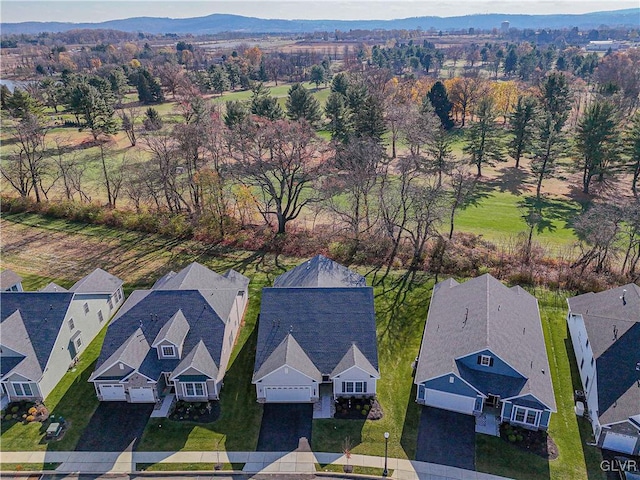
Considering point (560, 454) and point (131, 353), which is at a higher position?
point (131, 353)

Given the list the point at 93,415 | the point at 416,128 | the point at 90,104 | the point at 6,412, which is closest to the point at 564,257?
the point at 416,128

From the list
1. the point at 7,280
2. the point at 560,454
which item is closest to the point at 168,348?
the point at 7,280

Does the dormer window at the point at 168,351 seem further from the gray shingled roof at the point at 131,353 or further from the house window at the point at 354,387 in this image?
the house window at the point at 354,387

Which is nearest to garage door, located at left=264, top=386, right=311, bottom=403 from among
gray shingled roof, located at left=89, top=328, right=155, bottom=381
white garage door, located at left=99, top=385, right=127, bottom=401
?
gray shingled roof, located at left=89, top=328, right=155, bottom=381

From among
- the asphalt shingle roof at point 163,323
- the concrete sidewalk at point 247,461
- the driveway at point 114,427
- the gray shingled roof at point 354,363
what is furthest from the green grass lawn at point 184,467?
the gray shingled roof at point 354,363

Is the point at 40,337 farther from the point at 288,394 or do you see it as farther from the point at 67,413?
the point at 288,394

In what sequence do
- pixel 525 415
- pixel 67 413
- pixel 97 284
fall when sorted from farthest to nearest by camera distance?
pixel 97 284 → pixel 67 413 → pixel 525 415
